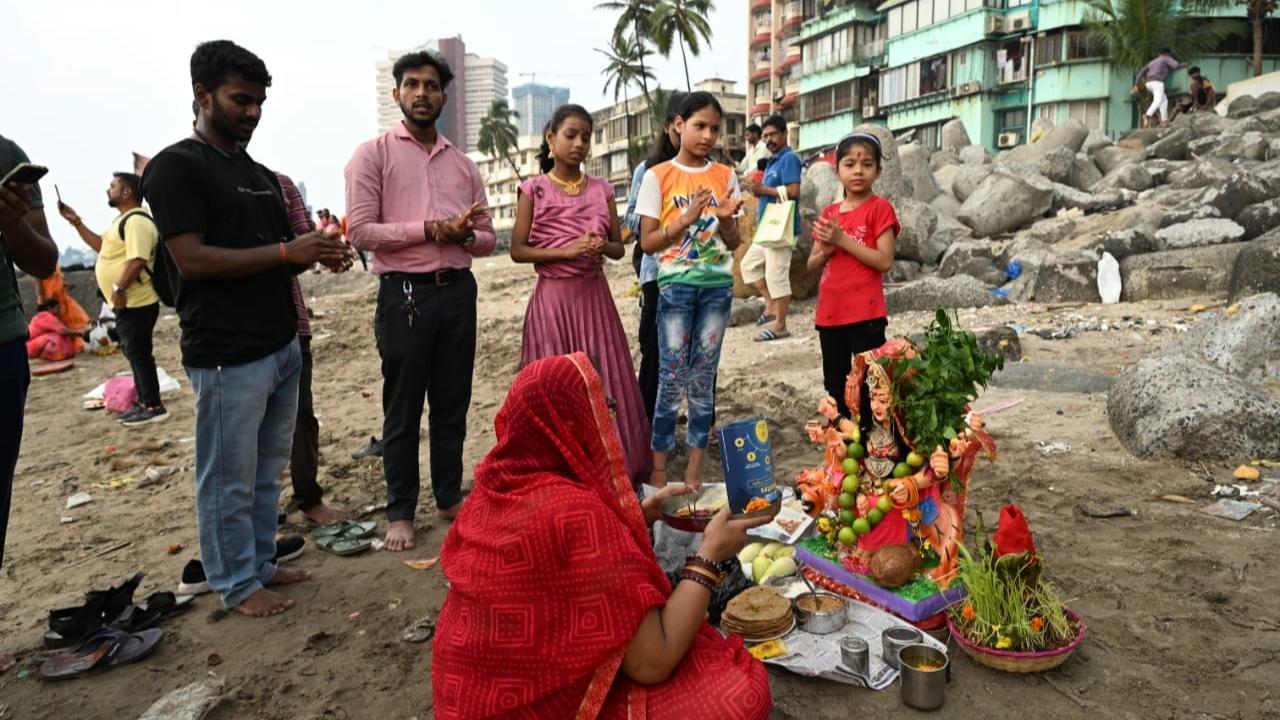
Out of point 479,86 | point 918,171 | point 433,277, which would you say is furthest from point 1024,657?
point 479,86

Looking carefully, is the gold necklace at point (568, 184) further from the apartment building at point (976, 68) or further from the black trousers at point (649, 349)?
the apartment building at point (976, 68)

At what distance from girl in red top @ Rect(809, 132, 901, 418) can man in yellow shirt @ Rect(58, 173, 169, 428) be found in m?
5.38

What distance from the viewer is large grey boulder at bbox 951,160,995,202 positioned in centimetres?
1633

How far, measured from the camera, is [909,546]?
305 cm

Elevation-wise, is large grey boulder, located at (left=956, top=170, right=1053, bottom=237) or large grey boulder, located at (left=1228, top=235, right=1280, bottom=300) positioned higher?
large grey boulder, located at (left=956, top=170, right=1053, bottom=237)

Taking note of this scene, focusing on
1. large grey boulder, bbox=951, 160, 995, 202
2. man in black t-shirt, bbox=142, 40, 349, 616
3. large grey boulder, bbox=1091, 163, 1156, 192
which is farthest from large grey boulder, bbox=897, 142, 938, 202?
man in black t-shirt, bbox=142, 40, 349, 616

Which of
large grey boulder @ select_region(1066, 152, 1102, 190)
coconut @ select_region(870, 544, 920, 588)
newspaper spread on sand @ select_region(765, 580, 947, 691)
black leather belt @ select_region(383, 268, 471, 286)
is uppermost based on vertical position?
large grey boulder @ select_region(1066, 152, 1102, 190)

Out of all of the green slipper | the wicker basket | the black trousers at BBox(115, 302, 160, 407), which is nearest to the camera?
the wicker basket

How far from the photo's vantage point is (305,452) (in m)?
4.41

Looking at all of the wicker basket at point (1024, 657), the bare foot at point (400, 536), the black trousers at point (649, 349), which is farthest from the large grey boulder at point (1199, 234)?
the bare foot at point (400, 536)

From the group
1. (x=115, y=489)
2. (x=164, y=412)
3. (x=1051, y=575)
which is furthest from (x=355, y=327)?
(x=1051, y=575)

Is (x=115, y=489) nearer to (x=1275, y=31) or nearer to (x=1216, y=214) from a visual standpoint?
(x=1216, y=214)

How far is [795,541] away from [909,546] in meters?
0.80

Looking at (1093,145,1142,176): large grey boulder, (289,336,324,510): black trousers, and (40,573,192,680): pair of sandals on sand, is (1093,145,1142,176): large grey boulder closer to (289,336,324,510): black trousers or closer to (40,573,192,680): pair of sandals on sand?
(289,336,324,510): black trousers
